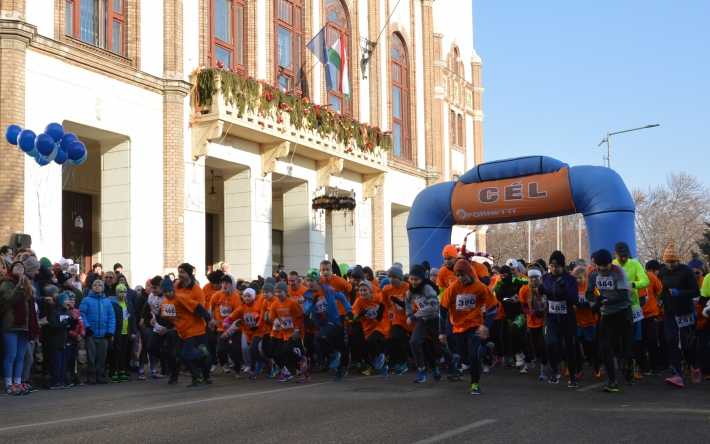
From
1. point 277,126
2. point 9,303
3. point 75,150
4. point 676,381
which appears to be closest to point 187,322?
point 9,303

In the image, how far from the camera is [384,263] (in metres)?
36.4

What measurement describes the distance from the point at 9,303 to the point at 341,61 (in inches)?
764

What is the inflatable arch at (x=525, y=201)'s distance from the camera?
76.1ft

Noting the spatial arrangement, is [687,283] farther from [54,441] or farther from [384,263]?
[384,263]

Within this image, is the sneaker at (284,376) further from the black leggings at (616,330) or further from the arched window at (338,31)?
the arched window at (338,31)

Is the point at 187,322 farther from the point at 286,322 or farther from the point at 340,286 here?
the point at 340,286

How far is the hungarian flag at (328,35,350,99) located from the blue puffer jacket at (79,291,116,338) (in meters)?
16.7

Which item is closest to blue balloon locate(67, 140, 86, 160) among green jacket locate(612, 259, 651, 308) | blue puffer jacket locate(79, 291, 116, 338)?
blue puffer jacket locate(79, 291, 116, 338)

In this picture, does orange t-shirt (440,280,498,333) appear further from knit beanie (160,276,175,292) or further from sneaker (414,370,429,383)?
knit beanie (160,276,175,292)

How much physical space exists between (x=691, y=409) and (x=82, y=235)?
63.4ft

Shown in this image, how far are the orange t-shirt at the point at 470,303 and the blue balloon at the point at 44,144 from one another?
833 centimetres

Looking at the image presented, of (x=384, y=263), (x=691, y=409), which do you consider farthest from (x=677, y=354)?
(x=384, y=263)

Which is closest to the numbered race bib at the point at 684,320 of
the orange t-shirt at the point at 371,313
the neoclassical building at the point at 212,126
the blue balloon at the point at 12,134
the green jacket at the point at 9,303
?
the orange t-shirt at the point at 371,313

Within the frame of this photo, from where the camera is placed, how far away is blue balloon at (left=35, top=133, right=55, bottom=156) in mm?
17297
